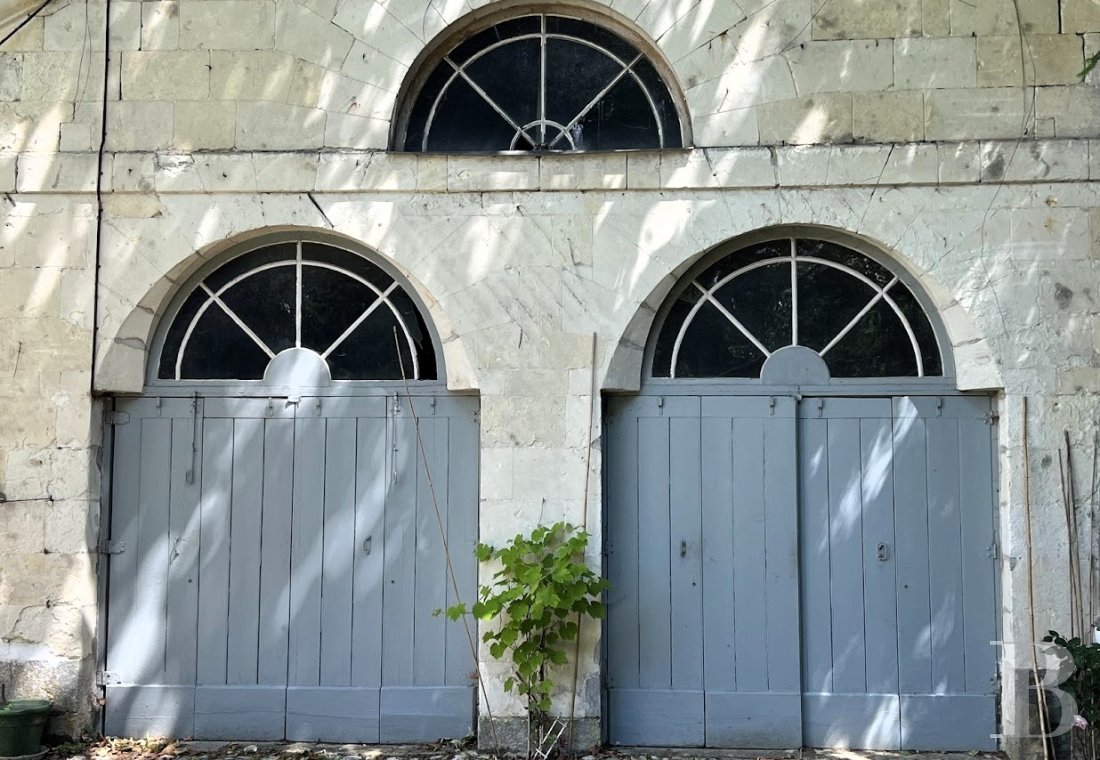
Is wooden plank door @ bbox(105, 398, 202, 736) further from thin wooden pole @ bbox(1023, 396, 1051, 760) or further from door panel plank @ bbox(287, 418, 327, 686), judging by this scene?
thin wooden pole @ bbox(1023, 396, 1051, 760)

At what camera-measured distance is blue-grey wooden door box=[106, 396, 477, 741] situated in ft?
19.0

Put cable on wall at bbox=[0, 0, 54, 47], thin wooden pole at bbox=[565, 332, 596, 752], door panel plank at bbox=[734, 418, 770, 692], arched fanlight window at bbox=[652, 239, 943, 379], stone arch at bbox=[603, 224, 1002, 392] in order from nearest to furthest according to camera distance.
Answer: thin wooden pole at bbox=[565, 332, 596, 752] < stone arch at bbox=[603, 224, 1002, 392] < door panel plank at bbox=[734, 418, 770, 692] < arched fanlight window at bbox=[652, 239, 943, 379] < cable on wall at bbox=[0, 0, 54, 47]

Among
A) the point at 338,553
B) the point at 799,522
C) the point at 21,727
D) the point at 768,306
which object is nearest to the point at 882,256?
the point at 768,306

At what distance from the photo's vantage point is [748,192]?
5680 mm

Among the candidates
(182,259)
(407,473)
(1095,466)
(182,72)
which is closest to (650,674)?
(407,473)

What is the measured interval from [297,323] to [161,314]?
73cm

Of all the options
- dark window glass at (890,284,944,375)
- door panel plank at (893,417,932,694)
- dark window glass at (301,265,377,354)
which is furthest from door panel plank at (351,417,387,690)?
dark window glass at (890,284,944,375)

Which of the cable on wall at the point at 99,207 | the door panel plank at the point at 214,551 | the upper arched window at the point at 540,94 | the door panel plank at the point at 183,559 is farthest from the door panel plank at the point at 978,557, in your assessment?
the cable on wall at the point at 99,207

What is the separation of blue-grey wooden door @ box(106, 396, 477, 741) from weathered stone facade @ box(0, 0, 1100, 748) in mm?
245

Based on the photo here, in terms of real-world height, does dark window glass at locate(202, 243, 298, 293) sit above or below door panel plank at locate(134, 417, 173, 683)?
above

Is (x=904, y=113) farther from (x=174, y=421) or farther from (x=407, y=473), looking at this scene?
(x=174, y=421)

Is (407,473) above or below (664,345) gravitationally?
below

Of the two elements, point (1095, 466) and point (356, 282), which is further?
point (356, 282)

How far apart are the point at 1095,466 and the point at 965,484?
61cm
